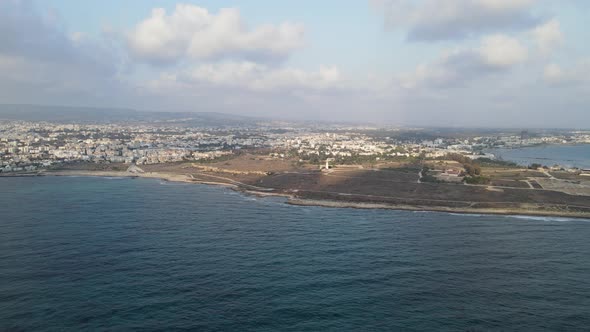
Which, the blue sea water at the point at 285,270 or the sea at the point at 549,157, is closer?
the blue sea water at the point at 285,270

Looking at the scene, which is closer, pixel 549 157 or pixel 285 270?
pixel 285 270

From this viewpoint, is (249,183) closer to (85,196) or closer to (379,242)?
(85,196)

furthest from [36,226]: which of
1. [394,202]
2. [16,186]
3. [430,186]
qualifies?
[430,186]

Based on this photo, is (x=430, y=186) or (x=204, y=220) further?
(x=430, y=186)

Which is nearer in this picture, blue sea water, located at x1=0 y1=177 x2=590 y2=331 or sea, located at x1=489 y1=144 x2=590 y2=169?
blue sea water, located at x1=0 y1=177 x2=590 y2=331

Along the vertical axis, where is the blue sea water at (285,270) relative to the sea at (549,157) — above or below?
below

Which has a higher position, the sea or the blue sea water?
the sea

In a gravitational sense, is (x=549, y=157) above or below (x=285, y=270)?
above

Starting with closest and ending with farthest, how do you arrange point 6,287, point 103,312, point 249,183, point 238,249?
point 103,312
point 6,287
point 238,249
point 249,183
